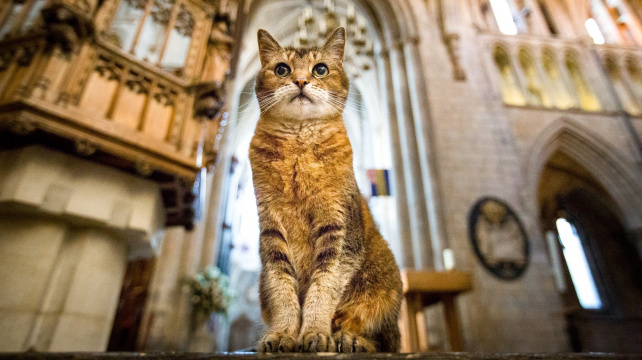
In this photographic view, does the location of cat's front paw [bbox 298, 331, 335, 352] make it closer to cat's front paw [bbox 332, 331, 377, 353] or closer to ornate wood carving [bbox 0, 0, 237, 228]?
cat's front paw [bbox 332, 331, 377, 353]

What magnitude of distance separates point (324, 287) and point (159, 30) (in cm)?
378

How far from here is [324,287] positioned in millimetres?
1100

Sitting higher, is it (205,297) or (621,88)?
(621,88)

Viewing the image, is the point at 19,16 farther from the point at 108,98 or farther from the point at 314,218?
the point at 314,218

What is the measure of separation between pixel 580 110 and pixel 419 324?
27.9ft

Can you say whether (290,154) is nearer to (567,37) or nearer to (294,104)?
(294,104)

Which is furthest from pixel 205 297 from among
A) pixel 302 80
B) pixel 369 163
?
pixel 369 163

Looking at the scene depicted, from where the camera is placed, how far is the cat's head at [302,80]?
50.4 inches

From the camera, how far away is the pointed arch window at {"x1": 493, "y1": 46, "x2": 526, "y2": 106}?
9.16 meters

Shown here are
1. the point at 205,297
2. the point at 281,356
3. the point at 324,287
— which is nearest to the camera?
the point at 281,356

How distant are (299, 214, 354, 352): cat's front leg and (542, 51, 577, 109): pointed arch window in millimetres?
10135

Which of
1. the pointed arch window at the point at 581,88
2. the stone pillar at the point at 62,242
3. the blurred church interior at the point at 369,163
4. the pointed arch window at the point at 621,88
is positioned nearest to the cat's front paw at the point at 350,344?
the blurred church interior at the point at 369,163

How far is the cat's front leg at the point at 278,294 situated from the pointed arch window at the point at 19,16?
11.3ft

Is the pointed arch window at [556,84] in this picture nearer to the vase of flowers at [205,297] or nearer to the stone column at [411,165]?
the stone column at [411,165]
